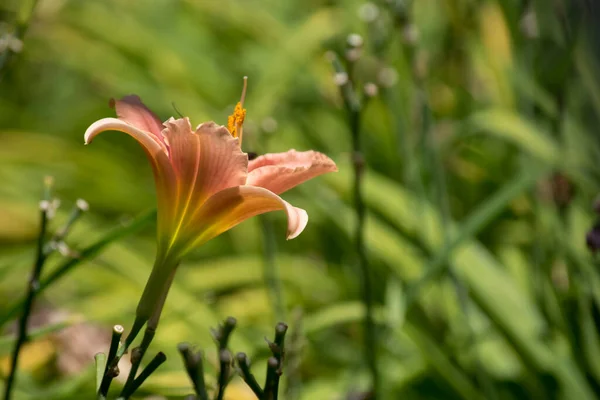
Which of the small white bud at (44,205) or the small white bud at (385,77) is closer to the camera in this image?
the small white bud at (44,205)

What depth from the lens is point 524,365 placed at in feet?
4.76

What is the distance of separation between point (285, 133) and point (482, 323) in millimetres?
810

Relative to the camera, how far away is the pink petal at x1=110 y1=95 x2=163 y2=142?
620mm

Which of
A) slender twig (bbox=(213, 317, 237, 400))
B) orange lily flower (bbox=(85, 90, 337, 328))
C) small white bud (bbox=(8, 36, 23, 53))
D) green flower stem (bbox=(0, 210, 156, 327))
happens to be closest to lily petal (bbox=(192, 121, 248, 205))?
orange lily flower (bbox=(85, 90, 337, 328))

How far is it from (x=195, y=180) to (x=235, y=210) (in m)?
0.04

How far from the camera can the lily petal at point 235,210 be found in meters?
0.56

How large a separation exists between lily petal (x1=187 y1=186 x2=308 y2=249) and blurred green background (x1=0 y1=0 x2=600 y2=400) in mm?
354

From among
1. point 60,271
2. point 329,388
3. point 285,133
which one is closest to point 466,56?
point 285,133

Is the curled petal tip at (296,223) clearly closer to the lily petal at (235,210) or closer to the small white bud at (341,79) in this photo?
the lily petal at (235,210)

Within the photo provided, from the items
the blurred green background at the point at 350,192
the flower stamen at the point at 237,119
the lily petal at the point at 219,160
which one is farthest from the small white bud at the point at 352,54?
the lily petal at the point at 219,160

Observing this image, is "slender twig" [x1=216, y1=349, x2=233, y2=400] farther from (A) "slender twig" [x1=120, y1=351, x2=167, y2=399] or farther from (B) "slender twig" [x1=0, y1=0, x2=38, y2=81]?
(B) "slender twig" [x1=0, y1=0, x2=38, y2=81]

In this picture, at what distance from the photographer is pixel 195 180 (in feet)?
1.96

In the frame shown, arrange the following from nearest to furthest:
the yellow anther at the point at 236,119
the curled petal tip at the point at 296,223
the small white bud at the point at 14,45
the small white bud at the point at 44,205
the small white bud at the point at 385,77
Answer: the curled petal tip at the point at 296,223 → the yellow anther at the point at 236,119 → the small white bud at the point at 44,205 → the small white bud at the point at 14,45 → the small white bud at the point at 385,77

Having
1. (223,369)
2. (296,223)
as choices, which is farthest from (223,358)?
(296,223)
